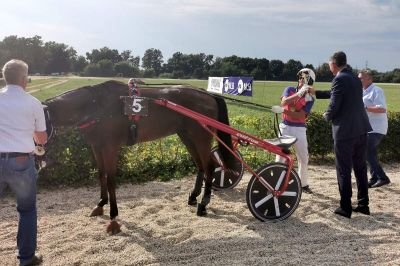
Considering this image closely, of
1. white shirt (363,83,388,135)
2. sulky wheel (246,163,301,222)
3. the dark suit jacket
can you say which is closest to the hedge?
white shirt (363,83,388,135)

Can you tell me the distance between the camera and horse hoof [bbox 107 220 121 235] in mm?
4355

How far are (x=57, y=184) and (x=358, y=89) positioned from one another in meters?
4.37

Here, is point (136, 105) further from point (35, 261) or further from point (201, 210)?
point (35, 261)

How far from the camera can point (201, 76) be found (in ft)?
283

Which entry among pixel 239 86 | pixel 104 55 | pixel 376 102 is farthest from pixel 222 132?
pixel 104 55

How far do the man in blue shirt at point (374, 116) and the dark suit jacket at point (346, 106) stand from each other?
1653 millimetres

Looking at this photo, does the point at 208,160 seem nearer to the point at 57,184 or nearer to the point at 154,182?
the point at 154,182

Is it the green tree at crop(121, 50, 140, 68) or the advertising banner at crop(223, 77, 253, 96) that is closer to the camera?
the advertising banner at crop(223, 77, 253, 96)

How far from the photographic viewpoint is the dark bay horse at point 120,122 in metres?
4.27

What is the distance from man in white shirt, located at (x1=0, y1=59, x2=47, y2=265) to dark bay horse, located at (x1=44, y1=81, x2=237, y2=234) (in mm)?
812

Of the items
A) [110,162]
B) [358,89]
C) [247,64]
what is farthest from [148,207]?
[247,64]

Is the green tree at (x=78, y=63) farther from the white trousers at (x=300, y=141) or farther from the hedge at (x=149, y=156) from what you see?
the white trousers at (x=300, y=141)

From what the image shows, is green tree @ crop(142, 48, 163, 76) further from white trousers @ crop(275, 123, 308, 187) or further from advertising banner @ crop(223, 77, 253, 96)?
white trousers @ crop(275, 123, 308, 187)

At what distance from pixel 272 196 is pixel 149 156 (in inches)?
115
